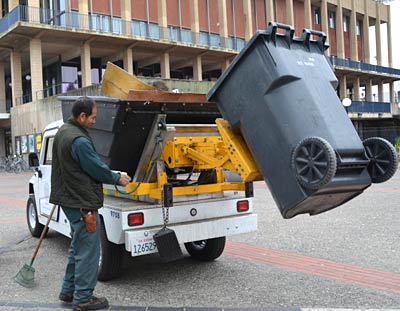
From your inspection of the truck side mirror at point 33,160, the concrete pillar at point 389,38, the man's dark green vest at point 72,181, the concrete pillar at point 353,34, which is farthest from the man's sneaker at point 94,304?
the concrete pillar at point 389,38

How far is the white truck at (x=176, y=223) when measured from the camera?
15.5 feet

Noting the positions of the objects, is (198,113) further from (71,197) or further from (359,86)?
(359,86)

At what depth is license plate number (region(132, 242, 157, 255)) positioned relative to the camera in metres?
4.65

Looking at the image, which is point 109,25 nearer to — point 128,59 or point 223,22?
point 128,59

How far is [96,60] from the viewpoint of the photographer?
32.7 meters

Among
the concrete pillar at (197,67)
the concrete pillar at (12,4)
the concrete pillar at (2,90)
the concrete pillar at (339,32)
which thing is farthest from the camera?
the concrete pillar at (339,32)

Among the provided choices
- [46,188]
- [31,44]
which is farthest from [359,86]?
[46,188]

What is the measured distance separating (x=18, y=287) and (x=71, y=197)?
164cm

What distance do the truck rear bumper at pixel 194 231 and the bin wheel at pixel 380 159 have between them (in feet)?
6.26

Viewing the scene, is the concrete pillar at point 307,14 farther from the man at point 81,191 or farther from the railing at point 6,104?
the man at point 81,191

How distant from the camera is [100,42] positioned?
30.1m

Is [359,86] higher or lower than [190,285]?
higher

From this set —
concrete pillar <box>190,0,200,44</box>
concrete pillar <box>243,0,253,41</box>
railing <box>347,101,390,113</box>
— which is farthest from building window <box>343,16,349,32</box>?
concrete pillar <box>190,0,200,44</box>

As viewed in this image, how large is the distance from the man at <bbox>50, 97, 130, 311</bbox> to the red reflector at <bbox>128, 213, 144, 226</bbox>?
0.52m
